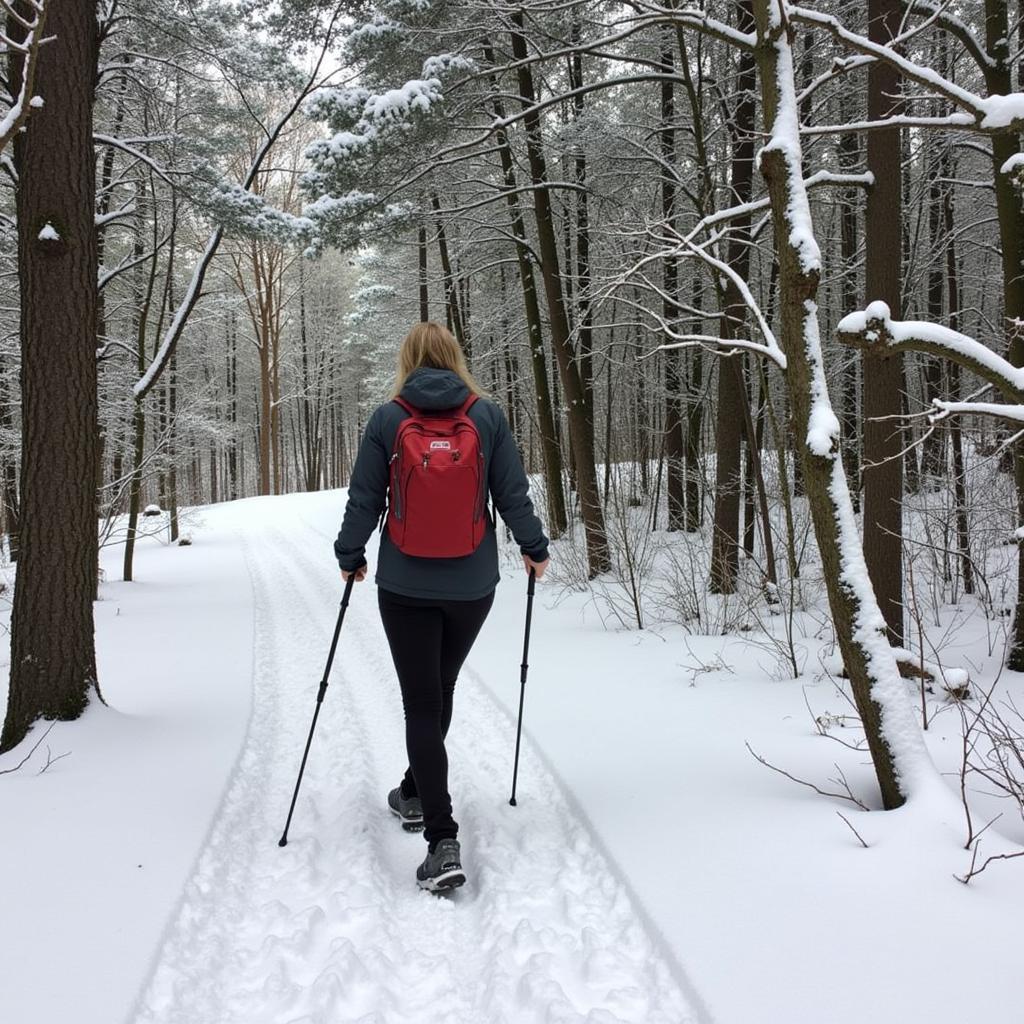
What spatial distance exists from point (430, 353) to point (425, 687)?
142cm

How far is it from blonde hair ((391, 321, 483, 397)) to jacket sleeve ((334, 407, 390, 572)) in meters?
0.24

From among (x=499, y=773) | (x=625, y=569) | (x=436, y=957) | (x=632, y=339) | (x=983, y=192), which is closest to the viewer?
(x=436, y=957)

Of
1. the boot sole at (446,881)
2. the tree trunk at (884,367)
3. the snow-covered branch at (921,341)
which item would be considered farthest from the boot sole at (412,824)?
the tree trunk at (884,367)

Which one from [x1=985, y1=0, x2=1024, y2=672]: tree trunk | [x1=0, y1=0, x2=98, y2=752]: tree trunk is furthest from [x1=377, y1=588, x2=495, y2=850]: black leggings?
[x1=985, y1=0, x2=1024, y2=672]: tree trunk

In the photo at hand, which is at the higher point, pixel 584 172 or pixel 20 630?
pixel 584 172

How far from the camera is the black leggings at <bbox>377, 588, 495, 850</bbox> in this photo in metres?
2.89

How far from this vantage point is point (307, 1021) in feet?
6.89

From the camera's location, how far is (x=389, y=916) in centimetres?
266

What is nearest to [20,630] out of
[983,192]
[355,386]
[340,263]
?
[983,192]

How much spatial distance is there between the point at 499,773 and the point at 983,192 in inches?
563

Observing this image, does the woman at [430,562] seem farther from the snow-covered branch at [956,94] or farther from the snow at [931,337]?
the snow-covered branch at [956,94]

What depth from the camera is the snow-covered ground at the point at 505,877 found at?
2.12m

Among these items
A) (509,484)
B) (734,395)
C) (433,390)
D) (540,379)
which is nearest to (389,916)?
(509,484)

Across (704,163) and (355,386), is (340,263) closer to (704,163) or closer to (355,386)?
(355,386)
